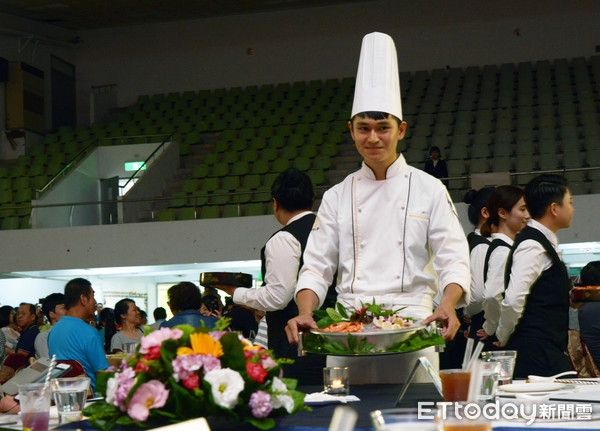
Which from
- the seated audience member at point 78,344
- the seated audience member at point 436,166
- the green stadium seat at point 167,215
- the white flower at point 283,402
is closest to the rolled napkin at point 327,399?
the white flower at point 283,402

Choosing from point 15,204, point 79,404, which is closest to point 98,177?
point 15,204

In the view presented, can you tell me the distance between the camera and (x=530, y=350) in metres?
3.01

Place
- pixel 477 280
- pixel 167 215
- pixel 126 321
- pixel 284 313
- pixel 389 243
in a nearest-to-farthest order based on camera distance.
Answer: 1. pixel 389 243
2. pixel 284 313
3. pixel 477 280
4. pixel 126 321
5. pixel 167 215

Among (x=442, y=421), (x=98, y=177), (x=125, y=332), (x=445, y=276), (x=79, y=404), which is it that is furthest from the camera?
(x=98, y=177)

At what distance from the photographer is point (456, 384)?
1.44m

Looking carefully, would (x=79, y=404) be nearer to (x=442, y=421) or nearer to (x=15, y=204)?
(x=442, y=421)

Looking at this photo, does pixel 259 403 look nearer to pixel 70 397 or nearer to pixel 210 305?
pixel 70 397

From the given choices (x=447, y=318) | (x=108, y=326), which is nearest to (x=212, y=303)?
(x=108, y=326)

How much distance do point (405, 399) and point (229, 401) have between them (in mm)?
517

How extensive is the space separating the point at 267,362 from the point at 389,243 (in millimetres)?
1136

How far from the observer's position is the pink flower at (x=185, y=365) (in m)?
1.29

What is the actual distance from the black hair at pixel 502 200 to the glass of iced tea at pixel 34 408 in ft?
9.25

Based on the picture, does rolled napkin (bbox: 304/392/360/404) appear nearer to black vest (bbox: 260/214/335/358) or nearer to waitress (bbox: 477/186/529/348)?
black vest (bbox: 260/214/335/358)

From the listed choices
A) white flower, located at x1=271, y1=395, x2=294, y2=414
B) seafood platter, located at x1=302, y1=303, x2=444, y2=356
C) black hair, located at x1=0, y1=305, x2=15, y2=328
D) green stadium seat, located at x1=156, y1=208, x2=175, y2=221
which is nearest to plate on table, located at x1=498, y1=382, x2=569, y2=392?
seafood platter, located at x1=302, y1=303, x2=444, y2=356
